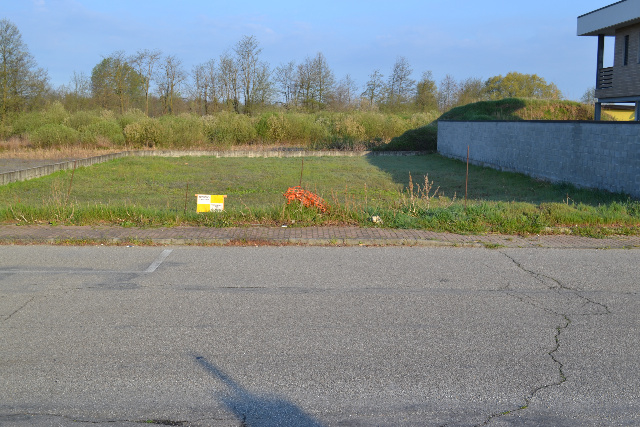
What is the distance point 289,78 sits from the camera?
54906mm

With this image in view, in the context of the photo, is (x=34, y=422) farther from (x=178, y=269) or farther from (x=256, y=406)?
(x=178, y=269)

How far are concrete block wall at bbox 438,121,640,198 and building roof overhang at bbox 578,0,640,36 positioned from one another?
6.89 meters

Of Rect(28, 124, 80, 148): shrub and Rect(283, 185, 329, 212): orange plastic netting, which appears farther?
Rect(28, 124, 80, 148): shrub

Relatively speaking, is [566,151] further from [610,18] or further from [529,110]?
[529,110]

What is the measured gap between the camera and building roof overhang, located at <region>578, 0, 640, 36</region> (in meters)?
24.3

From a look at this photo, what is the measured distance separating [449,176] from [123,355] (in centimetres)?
2056

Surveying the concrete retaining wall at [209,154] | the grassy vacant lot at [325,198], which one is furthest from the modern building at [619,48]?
the concrete retaining wall at [209,154]

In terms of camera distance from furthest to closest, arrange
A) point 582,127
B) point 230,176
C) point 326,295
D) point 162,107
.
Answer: point 162,107 → point 230,176 → point 582,127 → point 326,295

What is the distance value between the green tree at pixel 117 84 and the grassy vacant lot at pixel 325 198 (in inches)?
946

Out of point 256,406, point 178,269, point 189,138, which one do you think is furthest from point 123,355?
point 189,138

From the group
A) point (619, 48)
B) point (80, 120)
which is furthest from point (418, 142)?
point (80, 120)

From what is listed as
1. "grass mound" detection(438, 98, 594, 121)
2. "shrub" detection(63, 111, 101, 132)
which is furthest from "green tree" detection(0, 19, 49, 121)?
"grass mound" detection(438, 98, 594, 121)

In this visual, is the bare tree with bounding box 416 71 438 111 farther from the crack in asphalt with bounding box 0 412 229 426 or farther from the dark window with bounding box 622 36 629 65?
the crack in asphalt with bounding box 0 412 229 426

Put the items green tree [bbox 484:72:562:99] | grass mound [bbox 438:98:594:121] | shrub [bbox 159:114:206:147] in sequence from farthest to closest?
green tree [bbox 484:72:562:99], shrub [bbox 159:114:206:147], grass mound [bbox 438:98:594:121]
